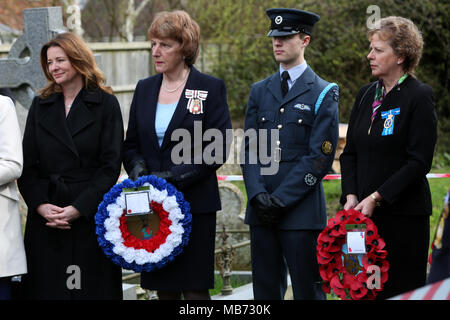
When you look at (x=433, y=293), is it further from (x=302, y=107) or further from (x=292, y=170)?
(x=302, y=107)

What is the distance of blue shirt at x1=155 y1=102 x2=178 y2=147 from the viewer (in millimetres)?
4723

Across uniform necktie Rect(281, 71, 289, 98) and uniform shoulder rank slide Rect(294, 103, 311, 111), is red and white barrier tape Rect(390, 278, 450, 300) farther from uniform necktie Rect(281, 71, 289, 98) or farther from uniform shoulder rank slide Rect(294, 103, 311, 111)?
uniform necktie Rect(281, 71, 289, 98)

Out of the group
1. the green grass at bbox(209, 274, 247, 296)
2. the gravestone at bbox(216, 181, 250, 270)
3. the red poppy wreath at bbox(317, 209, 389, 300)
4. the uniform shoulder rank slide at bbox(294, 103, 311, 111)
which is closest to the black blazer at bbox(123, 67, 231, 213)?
the uniform shoulder rank slide at bbox(294, 103, 311, 111)

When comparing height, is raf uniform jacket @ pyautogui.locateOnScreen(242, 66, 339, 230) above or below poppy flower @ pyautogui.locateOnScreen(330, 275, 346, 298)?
above

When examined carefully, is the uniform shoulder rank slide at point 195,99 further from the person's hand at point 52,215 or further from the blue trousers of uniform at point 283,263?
the person's hand at point 52,215

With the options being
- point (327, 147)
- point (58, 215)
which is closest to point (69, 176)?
point (58, 215)

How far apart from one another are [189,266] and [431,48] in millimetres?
10796

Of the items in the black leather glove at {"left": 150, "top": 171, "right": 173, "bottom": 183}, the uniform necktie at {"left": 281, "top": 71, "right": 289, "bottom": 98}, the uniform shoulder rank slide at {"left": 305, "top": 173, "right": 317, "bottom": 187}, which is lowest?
the uniform shoulder rank slide at {"left": 305, "top": 173, "right": 317, "bottom": 187}

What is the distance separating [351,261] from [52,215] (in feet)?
6.06

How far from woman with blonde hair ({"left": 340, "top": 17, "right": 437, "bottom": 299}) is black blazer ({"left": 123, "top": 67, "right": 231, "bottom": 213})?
34.3 inches

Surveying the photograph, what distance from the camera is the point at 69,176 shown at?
4.70 m

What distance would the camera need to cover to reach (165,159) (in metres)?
4.72
